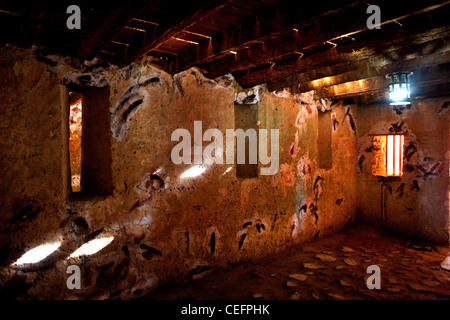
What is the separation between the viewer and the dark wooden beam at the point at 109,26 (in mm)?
2047

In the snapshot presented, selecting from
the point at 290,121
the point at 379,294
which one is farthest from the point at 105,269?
the point at 290,121

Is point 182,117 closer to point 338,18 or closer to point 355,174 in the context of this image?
point 338,18

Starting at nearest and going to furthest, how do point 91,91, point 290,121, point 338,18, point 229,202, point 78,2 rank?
point 78,2
point 338,18
point 91,91
point 229,202
point 290,121

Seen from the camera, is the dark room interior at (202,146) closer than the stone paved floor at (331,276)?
Yes

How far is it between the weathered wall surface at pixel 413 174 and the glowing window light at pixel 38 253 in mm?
6547

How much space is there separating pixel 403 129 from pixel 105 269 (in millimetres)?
6416

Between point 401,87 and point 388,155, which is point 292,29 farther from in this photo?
point 388,155

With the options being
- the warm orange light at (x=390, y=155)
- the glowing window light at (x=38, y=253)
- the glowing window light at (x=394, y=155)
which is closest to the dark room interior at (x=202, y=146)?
the glowing window light at (x=38, y=253)

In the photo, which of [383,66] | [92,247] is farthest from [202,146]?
[383,66]

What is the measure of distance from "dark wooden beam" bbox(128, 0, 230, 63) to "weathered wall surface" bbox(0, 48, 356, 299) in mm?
808

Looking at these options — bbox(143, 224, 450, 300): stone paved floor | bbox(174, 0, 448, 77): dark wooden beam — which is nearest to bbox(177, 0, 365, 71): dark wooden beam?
bbox(174, 0, 448, 77): dark wooden beam

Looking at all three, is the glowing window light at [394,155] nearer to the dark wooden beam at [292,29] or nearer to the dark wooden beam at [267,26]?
the dark wooden beam at [292,29]

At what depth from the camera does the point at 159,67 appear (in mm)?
3668

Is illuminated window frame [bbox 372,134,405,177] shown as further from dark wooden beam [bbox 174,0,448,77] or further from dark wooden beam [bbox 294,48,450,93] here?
dark wooden beam [bbox 174,0,448,77]
